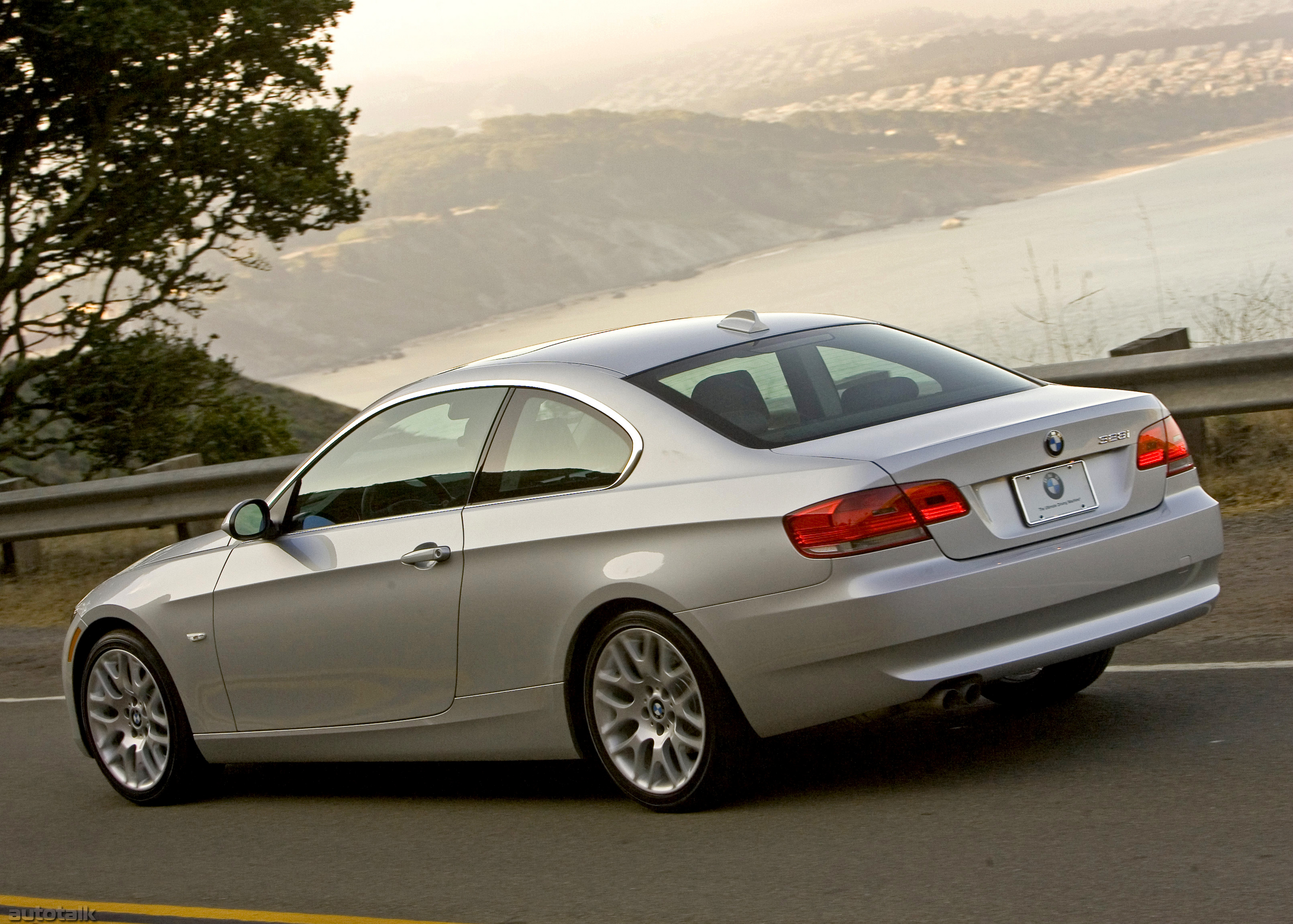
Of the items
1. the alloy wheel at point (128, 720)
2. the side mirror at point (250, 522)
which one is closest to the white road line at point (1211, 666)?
the side mirror at point (250, 522)

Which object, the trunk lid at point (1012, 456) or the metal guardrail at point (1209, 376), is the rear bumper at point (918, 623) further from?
the metal guardrail at point (1209, 376)

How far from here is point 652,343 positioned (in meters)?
5.59

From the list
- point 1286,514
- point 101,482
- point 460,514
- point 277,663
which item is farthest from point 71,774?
point 1286,514

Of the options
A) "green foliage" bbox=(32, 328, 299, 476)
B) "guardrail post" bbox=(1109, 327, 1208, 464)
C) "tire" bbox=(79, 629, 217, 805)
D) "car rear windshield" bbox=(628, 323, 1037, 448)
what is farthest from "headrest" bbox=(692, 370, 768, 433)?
"green foliage" bbox=(32, 328, 299, 476)

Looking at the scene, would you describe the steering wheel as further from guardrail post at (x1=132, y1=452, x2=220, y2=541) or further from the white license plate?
guardrail post at (x1=132, y1=452, x2=220, y2=541)

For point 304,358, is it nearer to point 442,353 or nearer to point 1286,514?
point 442,353

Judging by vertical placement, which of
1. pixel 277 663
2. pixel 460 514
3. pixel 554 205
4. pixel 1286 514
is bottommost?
pixel 1286 514

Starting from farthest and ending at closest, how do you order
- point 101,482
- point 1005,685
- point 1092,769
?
point 101,482 → point 1005,685 → point 1092,769

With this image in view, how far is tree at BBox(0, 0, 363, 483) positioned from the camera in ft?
54.0

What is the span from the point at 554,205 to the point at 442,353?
7354 cm

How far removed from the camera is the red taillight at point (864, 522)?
448 centimetres

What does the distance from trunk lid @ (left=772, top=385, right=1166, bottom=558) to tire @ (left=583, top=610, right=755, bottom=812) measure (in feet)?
2.34

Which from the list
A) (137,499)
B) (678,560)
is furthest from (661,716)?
(137,499)

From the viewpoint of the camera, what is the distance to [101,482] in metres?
12.6
